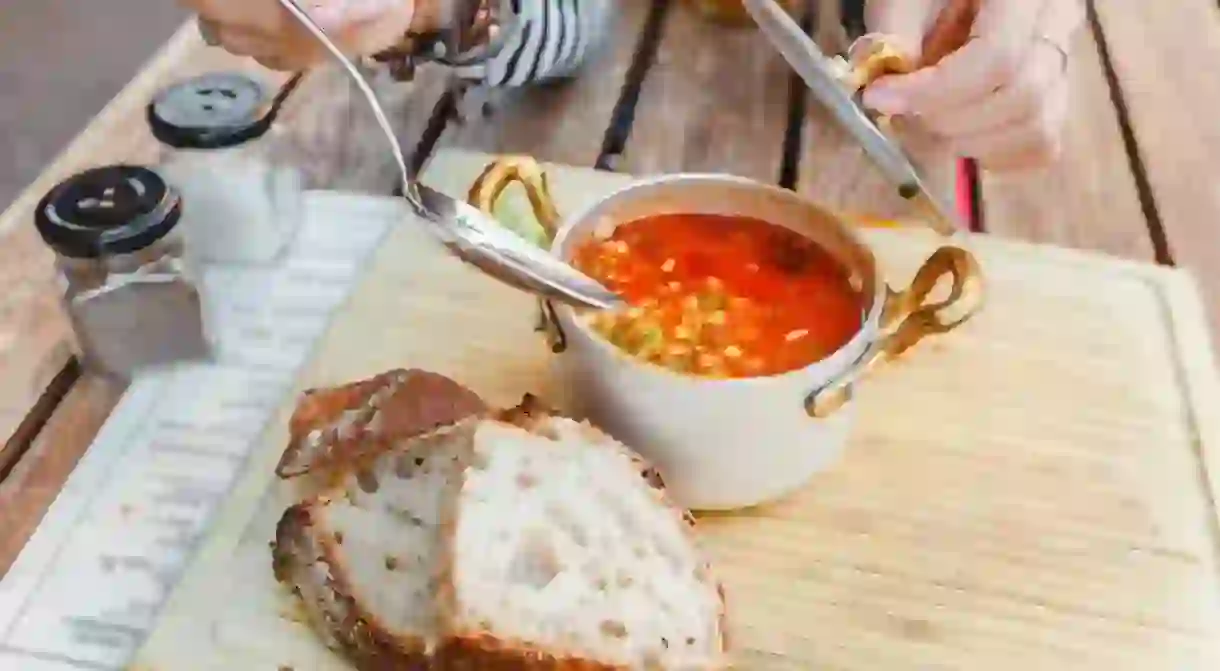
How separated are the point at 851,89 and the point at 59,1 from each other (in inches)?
80.4

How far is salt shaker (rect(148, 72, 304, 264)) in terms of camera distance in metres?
0.86

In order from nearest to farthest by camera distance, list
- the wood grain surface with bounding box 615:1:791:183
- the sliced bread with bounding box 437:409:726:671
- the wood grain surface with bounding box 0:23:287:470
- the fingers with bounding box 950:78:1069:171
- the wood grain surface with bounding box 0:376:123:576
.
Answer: the sliced bread with bounding box 437:409:726:671
the wood grain surface with bounding box 0:376:123:576
the wood grain surface with bounding box 0:23:287:470
the fingers with bounding box 950:78:1069:171
the wood grain surface with bounding box 615:1:791:183

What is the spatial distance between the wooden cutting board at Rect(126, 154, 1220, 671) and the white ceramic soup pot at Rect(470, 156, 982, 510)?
0.04 m

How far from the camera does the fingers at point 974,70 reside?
841mm

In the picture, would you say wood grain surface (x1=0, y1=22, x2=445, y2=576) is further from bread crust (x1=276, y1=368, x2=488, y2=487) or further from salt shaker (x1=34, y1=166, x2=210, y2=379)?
bread crust (x1=276, y1=368, x2=488, y2=487)

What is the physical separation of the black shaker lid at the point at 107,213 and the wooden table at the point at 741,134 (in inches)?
4.1

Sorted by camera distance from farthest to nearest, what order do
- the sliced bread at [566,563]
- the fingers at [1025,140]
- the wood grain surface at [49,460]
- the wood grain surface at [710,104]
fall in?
the wood grain surface at [710,104] → the fingers at [1025,140] → the wood grain surface at [49,460] → the sliced bread at [566,563]

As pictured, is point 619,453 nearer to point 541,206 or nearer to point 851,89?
point 541,206

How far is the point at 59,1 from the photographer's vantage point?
7.88 feet

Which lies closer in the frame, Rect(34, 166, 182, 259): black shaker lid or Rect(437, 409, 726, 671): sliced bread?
Rect(437, 409, 726, 671): sliced bread

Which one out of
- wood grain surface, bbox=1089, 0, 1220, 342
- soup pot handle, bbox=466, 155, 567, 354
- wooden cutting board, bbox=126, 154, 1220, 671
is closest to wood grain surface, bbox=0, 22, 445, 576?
wooden cutting board, bbox=126, 154, 1220, 671

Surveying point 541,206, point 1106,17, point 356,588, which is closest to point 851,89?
point 541,206

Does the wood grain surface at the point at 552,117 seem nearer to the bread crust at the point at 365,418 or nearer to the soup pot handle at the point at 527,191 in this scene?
the soup pot handle at the point at 527,191

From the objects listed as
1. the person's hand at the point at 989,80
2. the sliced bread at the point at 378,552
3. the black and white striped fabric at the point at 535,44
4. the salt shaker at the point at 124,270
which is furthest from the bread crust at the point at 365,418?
the black and white striped fabric at the point at 535,44
